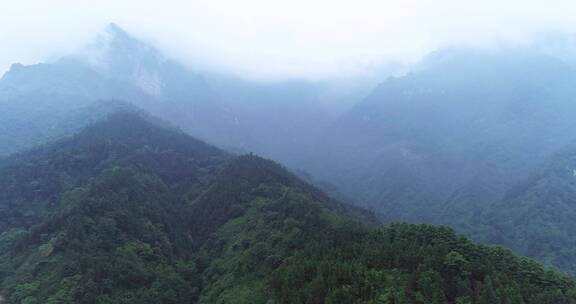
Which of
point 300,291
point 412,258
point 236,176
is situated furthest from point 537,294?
point 236,176

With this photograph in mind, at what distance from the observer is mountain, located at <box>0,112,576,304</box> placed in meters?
76.8

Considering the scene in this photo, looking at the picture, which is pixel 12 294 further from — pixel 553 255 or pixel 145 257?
pixel 553 255

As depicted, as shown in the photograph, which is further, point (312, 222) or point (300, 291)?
point (312, 222)

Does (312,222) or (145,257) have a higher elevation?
(312,222)

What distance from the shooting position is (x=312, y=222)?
362ft

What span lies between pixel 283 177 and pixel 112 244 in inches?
2496

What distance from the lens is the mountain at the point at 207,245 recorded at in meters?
76.8

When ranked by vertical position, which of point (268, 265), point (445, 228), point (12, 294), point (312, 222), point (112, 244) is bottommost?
point (12, 294)

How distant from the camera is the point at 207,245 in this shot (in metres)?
127

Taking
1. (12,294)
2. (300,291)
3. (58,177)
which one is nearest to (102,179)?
(58,177)

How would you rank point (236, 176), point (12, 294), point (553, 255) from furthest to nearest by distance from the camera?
point (553, 255)
point (236, 176)
point (12, 294)

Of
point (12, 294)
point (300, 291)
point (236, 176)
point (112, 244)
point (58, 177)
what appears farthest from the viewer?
point (236, 176)

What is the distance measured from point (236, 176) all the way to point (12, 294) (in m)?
78.5

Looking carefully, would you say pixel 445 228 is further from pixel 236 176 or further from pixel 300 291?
pixel 236 176
